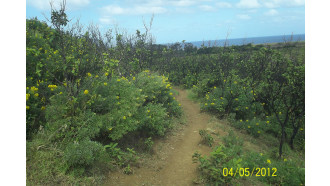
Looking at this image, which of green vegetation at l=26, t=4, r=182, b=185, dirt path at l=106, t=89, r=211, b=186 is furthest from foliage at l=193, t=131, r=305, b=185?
green vegetation at l=26, t=4, r=182, b=185

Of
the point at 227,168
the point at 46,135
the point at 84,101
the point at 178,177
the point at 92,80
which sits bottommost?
the point at 178,177

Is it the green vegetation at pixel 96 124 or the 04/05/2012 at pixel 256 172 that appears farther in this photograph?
the 04/05/2012 at pixel 256 172

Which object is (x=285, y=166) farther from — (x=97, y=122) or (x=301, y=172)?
(x=97, y=122)

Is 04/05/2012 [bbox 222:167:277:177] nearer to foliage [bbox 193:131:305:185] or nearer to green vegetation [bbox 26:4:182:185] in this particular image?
foliage [bbox 193:131:305:185]

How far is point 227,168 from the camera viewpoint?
3.70 metres

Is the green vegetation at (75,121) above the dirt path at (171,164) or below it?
above

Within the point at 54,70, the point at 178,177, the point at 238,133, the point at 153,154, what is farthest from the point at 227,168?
the point at 54,70

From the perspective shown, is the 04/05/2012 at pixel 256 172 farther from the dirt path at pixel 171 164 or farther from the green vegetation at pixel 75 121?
the green vegetation at pixel 75 121

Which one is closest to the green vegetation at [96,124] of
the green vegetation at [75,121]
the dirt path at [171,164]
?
the green vegetation at [75,121]

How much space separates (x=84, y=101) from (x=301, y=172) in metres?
4.48

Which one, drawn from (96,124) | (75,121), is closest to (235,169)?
(96,124)

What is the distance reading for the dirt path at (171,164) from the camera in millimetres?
3867

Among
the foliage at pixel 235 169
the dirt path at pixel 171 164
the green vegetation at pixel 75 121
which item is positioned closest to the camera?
the green vegetation at pixel 75 121

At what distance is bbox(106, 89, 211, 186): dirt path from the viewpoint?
12.7 ft
